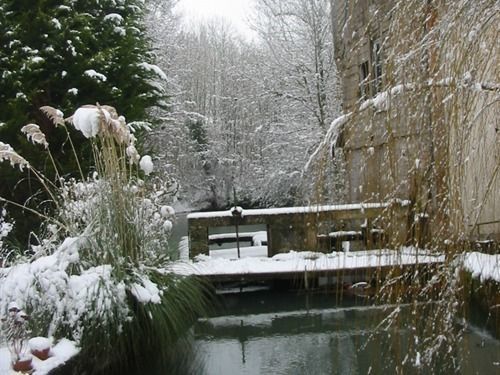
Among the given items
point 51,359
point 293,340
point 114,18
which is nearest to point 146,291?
point 51,359

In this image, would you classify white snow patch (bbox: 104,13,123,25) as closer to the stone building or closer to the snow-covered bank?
the snow-covered bank

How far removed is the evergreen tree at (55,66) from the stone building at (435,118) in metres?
6.82

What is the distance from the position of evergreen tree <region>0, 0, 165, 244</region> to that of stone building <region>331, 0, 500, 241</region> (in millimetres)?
6820

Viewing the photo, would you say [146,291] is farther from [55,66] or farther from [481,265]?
[55,66]

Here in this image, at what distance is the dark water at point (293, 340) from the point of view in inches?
157

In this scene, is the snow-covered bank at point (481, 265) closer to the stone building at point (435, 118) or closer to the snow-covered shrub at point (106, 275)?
the stone building at point (435, 118)

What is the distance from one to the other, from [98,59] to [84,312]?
18.8ft

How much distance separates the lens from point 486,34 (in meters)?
1.44

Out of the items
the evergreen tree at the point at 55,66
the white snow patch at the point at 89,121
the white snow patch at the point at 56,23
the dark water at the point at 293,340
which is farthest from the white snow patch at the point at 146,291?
the white snow patch at the point at 56,23

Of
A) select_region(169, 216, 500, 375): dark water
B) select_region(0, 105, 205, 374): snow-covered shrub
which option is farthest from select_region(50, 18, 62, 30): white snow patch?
select_region(169, 216, 500, 375): dark water

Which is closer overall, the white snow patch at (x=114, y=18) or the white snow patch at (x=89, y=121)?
the white snow patch at (x=89, y=121)

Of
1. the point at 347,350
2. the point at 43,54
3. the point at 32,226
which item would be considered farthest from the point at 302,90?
the point at 347,350

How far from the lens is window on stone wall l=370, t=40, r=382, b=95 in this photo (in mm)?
1670

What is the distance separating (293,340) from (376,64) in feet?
11.5
